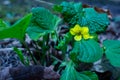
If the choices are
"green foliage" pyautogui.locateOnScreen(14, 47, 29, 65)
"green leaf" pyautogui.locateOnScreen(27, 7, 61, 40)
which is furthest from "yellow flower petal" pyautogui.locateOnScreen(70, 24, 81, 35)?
"green foliage" pyautogui.locateOnScreen(14, 47, 29, 65)

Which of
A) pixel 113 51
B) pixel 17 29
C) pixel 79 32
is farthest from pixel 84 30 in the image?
pixel 17 29

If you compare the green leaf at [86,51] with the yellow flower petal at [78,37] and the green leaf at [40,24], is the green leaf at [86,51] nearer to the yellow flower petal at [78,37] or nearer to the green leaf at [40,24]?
the yellow flower petal at [78,37]

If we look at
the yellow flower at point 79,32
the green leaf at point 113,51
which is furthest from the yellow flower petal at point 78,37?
the green leaf at point 113,51

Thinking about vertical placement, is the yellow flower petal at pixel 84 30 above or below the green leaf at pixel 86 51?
above

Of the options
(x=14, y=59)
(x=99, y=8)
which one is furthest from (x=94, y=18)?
(x=99, y=8)

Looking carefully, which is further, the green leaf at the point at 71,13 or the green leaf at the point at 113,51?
the green leaf at the point at 71,13

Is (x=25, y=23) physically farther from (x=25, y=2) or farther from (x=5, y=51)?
(x=25, y=2)

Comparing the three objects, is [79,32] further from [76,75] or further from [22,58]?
[22,58]
